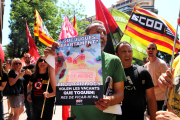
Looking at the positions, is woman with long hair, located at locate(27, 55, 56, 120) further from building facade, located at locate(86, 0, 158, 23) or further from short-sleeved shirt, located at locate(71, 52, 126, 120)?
building facade, located at locate(86, 0, 158, 23)

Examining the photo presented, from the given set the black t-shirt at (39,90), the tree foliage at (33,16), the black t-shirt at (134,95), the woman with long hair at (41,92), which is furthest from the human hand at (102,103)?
the tree foliage at (33,16)

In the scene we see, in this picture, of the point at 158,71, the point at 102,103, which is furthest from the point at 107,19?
the point at 102,103

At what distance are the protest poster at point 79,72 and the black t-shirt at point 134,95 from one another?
3.82ft

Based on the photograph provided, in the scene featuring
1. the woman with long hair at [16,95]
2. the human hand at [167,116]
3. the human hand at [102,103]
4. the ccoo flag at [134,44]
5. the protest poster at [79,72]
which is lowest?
the woman with long hair at [16,95]

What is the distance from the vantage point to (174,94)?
4.42 ft

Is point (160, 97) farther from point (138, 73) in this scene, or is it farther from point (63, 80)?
point (63, 80)

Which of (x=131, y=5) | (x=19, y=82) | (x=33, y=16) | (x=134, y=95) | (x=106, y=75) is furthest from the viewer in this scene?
(x=131, y=5)

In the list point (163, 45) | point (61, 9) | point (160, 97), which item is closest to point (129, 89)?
point (160, 97)

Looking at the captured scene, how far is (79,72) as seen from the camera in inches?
57.0

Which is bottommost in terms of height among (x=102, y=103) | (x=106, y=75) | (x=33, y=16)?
(x=102, y=103)

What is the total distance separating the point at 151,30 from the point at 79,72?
3.88 meters

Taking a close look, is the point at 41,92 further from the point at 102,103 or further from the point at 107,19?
the point at 107,19

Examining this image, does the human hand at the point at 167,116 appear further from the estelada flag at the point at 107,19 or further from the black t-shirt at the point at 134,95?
the estelada flag at the point at 107,19

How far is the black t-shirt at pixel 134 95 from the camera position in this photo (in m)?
2.36
